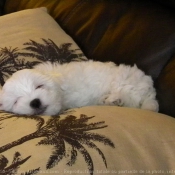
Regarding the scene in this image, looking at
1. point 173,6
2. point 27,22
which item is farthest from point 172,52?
point 27,22

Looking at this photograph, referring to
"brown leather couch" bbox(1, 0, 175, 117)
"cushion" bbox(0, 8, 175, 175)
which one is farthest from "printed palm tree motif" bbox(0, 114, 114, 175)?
"brown leather couch" bbox(1, 0, 175, 117)

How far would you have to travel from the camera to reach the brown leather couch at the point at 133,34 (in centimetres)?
118

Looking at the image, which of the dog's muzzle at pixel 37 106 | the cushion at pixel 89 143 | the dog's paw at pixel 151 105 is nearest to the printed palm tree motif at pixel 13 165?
the cushion at pixel 89 143

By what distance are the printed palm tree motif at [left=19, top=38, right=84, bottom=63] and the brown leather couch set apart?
0.26 ft

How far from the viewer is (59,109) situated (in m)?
1.13

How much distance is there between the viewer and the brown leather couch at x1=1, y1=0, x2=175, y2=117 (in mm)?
1179

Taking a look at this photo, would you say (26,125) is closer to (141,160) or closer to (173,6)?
(141,160)

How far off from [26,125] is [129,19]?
61 cm

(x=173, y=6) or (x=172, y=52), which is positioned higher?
(x=173, y=6)

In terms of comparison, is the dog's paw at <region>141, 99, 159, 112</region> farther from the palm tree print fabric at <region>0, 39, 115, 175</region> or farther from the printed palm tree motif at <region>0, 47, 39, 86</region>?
the printed palm tree motif at <region>0, 47, 39, 86</region>

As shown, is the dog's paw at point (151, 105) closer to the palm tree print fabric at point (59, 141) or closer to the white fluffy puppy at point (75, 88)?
the white fluffy puppy at point (75, 88)

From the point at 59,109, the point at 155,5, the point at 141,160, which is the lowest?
the point at 59,109

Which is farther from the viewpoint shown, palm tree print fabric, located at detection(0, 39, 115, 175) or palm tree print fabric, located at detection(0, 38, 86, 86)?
palm tree print fabric, located at detection(0, 38, 86, 86)

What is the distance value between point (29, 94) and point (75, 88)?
18 cm
